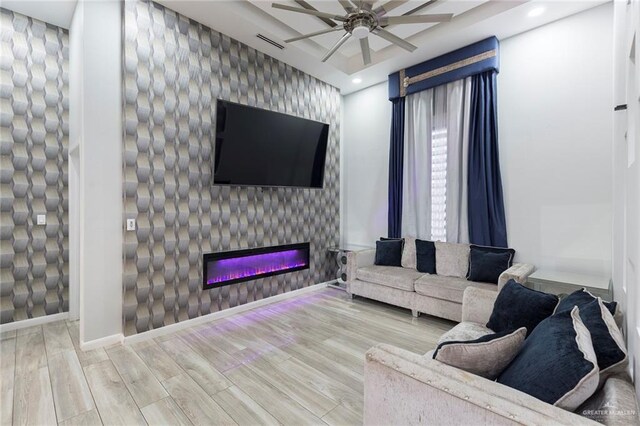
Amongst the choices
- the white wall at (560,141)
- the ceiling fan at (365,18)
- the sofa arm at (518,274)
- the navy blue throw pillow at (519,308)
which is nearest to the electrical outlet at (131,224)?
the ceiling fan at (365,18)

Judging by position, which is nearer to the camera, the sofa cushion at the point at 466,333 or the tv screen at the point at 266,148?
the sofa cushion at the point at 466,333

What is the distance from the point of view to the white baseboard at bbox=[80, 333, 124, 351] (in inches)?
111

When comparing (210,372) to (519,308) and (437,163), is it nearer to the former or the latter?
(519,308)

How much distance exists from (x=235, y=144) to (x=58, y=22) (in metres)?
2.41

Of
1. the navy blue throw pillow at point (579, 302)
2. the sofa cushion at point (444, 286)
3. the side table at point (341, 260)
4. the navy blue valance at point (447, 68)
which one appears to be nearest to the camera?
the navy blue throw pillow at point (579, 302)

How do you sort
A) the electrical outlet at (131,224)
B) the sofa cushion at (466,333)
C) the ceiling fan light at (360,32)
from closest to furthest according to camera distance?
the sofa cushion at (466,333)
the ceiling fan light at (360,32)
the electrical outlet at (131,224)

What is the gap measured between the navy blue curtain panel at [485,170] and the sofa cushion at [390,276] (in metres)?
0.93

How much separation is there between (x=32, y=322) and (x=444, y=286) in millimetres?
4741

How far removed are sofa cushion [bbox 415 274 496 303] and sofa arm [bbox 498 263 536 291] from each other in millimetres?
340

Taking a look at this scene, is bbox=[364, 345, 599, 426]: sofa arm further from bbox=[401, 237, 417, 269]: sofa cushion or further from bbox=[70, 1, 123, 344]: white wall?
bbox=[401, 237, 417, 269]: sofa cushion

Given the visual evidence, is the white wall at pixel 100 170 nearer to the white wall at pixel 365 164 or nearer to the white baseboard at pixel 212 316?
the white baseboard at pixel 212 316

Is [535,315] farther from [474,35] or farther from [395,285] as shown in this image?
[474,35]

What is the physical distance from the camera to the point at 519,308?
1975mm

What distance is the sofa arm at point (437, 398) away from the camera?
3.12ft
